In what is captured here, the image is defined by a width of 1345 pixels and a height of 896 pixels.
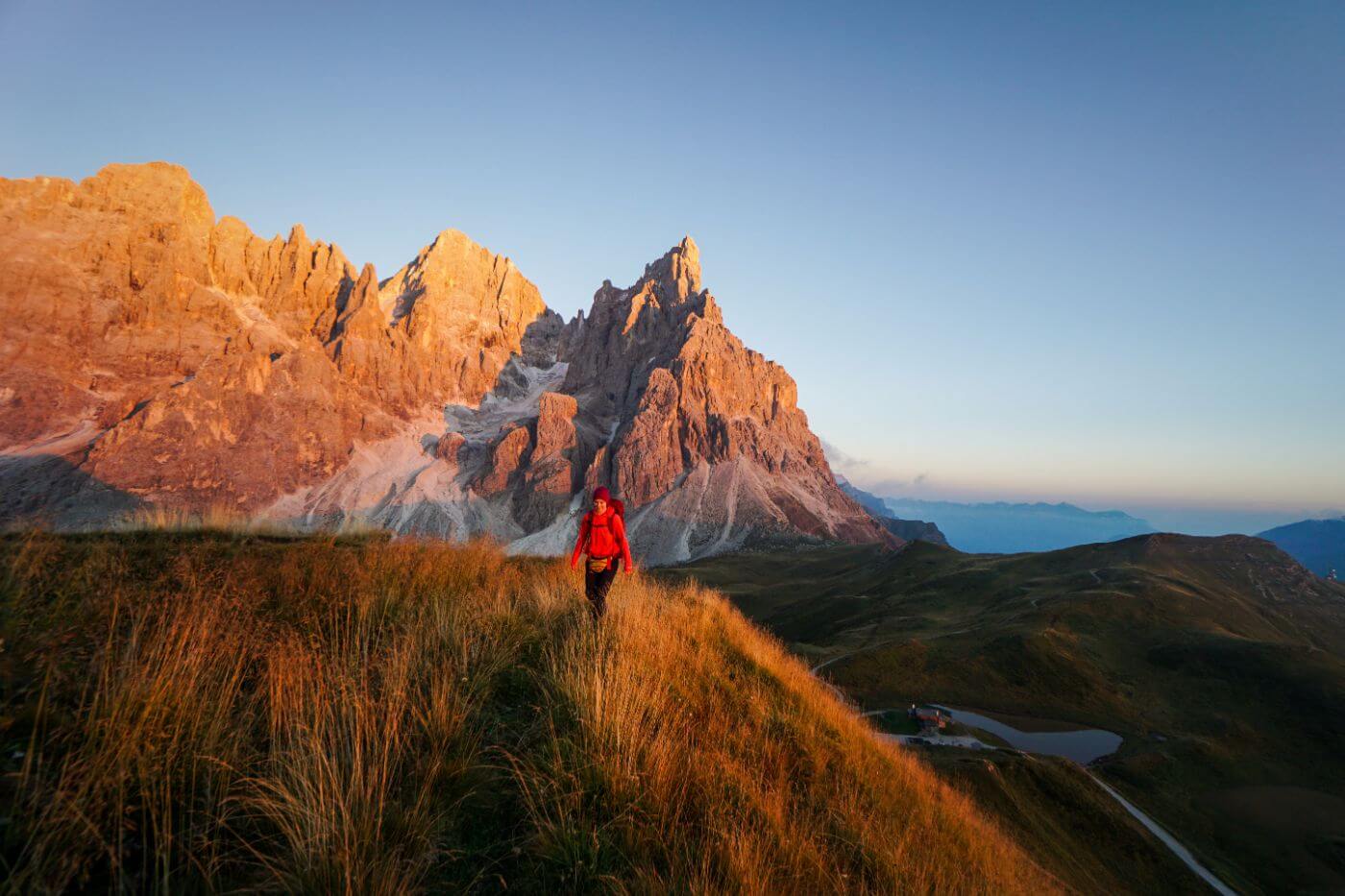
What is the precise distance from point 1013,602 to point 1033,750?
2227cm

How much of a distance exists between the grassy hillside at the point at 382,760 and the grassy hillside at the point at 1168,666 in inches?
887

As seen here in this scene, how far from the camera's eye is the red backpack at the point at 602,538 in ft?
31.5

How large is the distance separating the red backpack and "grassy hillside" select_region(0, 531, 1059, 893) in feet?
7.47

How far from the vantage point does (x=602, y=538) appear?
31.6 feet

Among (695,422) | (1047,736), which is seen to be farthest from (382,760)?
(695,422)

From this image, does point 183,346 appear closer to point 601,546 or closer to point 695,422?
point 695,422

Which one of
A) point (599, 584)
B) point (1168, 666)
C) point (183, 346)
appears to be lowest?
point (1168, 666)

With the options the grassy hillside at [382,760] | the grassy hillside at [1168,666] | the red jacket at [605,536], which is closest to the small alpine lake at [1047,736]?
the grassy hillside at [1168,666]

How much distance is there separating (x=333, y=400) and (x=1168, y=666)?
156m

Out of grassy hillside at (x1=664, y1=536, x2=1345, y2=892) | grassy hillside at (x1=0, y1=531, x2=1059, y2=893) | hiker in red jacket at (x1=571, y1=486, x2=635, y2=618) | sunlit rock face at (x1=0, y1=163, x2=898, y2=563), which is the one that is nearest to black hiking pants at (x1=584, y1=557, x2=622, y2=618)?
hiker in red jacket at (x1=571, y1=486, x2=635, y2=618)

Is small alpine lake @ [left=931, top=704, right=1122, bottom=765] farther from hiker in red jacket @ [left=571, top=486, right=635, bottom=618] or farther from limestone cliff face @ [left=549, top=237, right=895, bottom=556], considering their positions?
limestone cliff face @ [left=549, top=237, right=895, bottom=556]

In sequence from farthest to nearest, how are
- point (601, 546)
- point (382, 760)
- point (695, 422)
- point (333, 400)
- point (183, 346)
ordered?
point (695, 422)
point (333, 400)
point (183, 346)
point (601, 546)
point (382, 760)

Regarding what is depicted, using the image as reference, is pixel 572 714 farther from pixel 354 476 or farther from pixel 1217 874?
pixel 354 476

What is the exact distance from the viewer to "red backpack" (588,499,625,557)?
31.5ft
